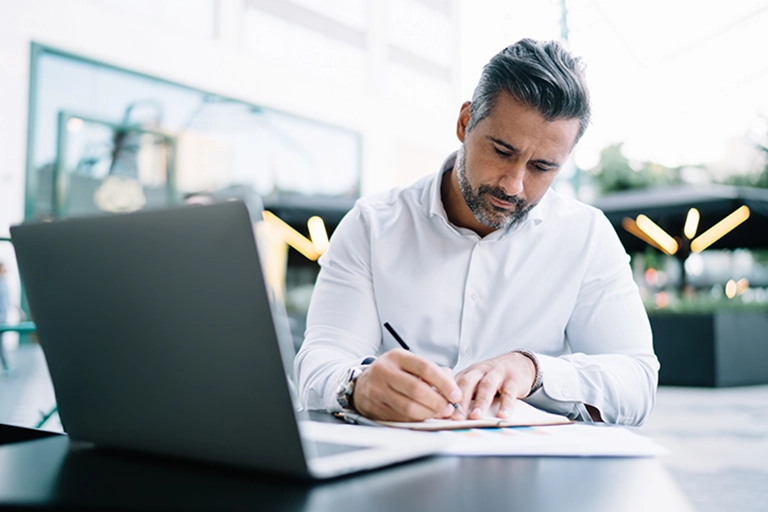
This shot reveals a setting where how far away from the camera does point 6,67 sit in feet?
26.5

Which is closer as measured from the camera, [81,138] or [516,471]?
[516,471]

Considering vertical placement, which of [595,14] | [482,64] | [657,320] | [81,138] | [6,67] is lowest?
[657,320]

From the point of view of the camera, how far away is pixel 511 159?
153 centimetres

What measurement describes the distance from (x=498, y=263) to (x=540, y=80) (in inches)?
16.2

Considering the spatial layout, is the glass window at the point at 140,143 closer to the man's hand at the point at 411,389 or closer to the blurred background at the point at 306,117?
the blurred background at the point at 306,117

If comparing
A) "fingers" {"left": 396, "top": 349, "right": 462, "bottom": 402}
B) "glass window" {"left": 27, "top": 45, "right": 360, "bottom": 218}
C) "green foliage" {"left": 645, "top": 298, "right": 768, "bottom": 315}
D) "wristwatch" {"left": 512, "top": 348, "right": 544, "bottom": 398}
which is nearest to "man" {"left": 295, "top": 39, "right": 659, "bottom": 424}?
"wristwatch" {"left": 512, "top": 348, "right": 544, "bottom": 398}

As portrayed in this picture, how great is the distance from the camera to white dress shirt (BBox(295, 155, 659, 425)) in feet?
5.02

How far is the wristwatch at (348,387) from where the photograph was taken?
1.09 metres

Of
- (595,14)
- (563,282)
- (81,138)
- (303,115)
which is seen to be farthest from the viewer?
(303,115)

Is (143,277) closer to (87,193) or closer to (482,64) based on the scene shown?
(482,64)

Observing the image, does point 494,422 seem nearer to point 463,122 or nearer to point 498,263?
point 498,263

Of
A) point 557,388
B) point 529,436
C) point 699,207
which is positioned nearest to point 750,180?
point 699,207

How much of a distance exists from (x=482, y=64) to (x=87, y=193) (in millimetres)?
8300

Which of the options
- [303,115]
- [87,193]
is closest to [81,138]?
[87,193]
